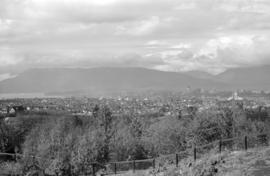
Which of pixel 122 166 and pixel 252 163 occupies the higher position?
pixel 252 163

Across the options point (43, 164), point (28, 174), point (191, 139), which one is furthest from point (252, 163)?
point (191, 139)

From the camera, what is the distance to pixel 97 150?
104 ft

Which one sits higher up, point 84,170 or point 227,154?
point 227,154

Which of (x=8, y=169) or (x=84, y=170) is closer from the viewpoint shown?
(x=8, y=169)

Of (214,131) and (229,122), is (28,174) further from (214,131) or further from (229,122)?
(229,122)

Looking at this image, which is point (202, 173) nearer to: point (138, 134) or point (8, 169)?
point (8, 169)

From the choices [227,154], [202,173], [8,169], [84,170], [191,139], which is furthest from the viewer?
[191,139]

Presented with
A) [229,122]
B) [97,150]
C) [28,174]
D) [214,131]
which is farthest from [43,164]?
[229,122]

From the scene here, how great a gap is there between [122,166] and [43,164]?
495 centimetres

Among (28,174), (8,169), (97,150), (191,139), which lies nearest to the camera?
(28,174)

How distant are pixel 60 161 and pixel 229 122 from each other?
3023cm

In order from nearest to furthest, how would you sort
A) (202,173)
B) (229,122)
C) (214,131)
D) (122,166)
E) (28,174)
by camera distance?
(202,173) < (28,174) < (122,166) < (214,131) < (229,122)

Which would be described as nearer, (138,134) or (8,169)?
(8,169)

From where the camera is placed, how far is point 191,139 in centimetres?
4116
